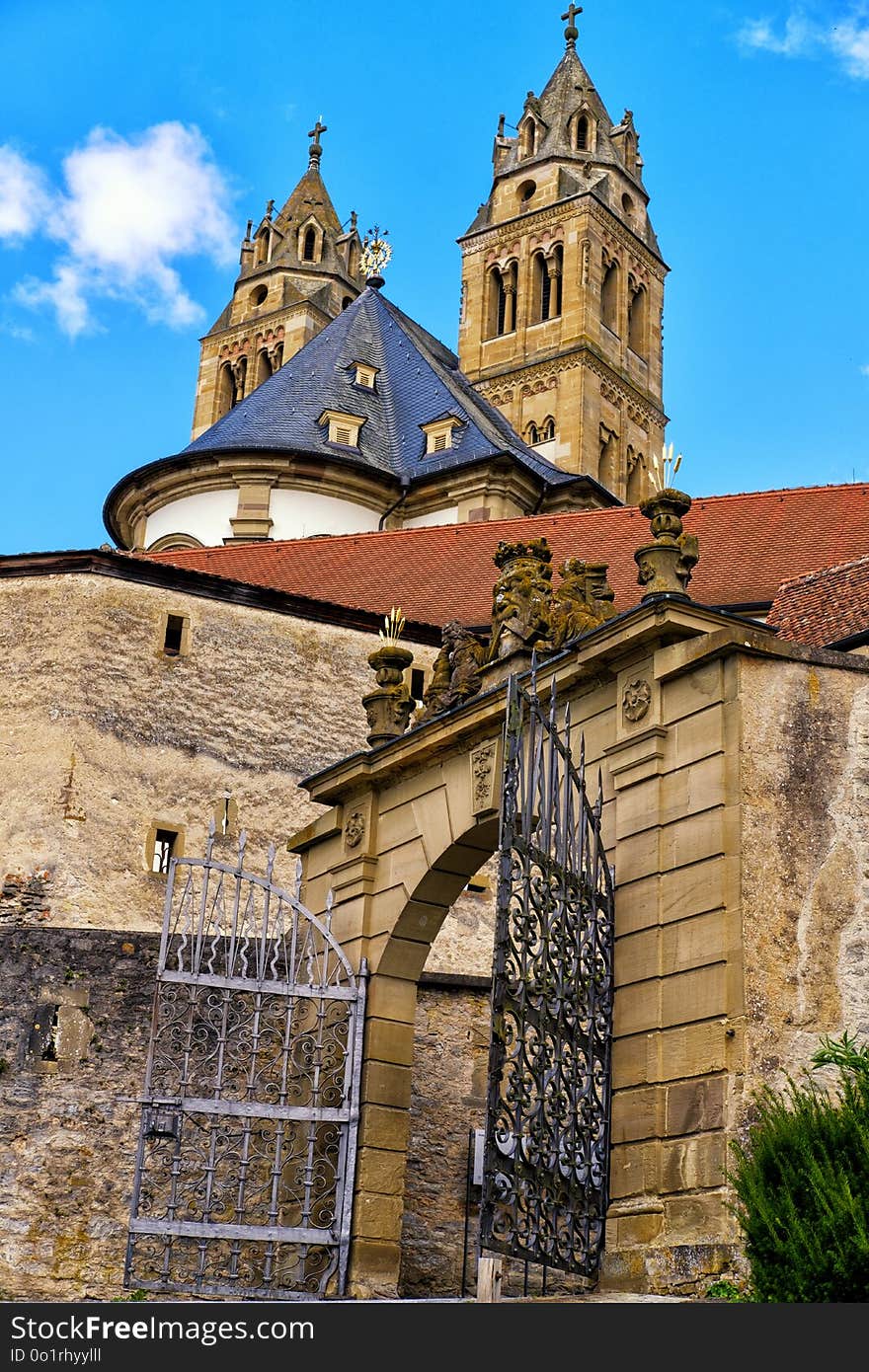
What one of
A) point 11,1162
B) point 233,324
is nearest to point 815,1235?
point 11,1162

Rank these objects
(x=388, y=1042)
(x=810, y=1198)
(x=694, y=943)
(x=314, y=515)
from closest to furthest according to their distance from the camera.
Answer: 1. (x=810, y=1198)
2. (x=694, y=943)
3. (x=388, y=1042)
4. (x=314, y=515)

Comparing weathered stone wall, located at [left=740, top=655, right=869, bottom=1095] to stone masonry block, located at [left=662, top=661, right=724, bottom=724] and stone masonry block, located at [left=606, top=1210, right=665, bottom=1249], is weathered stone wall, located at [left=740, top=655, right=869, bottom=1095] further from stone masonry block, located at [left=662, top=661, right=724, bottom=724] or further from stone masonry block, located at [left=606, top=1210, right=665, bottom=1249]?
stone masonry block, located at [left=606, top=1210, right=665, bottom=1249]

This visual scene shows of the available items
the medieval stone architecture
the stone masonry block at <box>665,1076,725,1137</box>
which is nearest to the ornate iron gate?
the medieval stone architecture

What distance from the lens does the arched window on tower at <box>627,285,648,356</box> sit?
Result: 61.7 metres

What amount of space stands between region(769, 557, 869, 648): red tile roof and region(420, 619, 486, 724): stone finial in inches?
121

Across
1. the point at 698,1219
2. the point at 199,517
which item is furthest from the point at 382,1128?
the point at 199,517

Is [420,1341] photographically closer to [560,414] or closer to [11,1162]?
[11,1162]

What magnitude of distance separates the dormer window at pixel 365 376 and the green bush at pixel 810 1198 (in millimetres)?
33249

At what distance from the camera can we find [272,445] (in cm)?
3581

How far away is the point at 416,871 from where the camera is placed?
1320 centimetres

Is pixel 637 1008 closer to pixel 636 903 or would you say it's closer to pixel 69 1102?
pixel 636 903

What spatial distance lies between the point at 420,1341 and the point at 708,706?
4821 millimetres

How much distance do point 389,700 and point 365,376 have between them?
1112 inches

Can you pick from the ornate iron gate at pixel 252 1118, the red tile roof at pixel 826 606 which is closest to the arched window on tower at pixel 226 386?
the red tile roof at pixel 826 606
